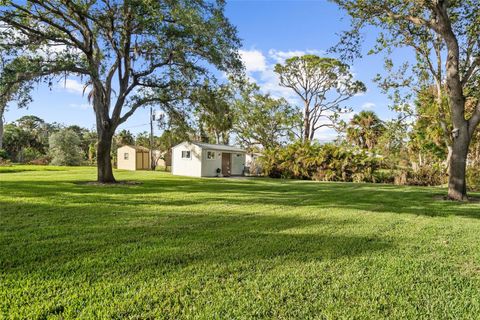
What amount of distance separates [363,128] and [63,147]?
1273 inches

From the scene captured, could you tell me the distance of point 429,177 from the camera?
720 inches

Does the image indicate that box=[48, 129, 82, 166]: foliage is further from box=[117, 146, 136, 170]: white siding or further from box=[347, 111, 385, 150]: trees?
box=[347, 111, 385, 150]: trees

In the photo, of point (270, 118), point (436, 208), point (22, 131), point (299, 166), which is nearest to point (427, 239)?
point (436, 208)

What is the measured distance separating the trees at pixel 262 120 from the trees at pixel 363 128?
6.70m

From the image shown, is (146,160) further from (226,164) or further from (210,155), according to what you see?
(210,155)

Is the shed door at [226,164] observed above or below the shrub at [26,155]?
below

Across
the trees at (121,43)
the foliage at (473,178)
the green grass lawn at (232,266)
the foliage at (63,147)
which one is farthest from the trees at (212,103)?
the foliage at (63,147)

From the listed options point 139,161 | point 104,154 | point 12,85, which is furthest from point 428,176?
point 139,161

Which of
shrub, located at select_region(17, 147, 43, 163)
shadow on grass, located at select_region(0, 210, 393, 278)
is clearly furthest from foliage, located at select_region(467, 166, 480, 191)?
shrub, located at select_region(17, 147, 43, 163)

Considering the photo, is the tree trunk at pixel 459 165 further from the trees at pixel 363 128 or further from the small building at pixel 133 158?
the small building at pixel 133 158

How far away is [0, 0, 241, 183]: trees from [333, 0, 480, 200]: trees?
5.05 meters

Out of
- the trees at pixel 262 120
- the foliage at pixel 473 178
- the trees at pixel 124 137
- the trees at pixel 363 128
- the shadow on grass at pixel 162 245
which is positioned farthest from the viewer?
the trees at pixel 124 137

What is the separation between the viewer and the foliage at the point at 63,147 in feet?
111

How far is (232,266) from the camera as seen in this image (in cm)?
351
